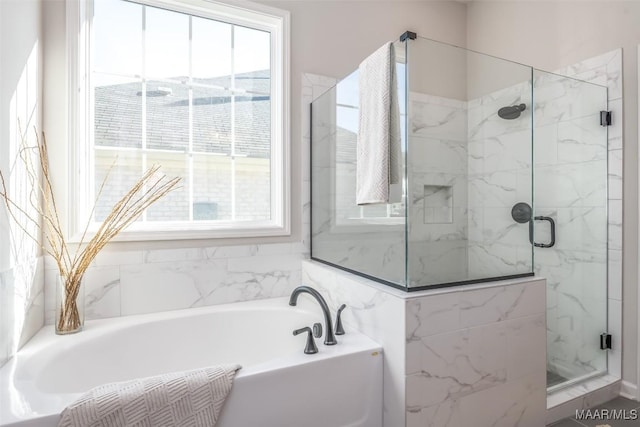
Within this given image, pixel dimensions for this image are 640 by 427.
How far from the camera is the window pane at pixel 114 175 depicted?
6.48ft

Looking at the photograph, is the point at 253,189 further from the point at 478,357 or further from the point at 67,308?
the point at 478,357

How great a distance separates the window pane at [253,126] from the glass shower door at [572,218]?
5.36ft

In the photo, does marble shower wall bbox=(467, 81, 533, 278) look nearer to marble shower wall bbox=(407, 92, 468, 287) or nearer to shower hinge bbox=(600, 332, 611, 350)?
marble shower wall bbox=(407, 92, 468, 287)

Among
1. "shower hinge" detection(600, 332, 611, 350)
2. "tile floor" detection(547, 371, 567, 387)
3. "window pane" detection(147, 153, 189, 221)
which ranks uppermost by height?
"window pane" detection(147, 153, 189, 221)

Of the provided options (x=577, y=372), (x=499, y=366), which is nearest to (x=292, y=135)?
(x=499, y=366)

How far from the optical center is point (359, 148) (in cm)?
180

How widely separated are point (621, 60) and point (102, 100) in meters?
2.84

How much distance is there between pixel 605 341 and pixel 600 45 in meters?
1.69

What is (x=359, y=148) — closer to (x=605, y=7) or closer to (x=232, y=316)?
(x=232, y=316)

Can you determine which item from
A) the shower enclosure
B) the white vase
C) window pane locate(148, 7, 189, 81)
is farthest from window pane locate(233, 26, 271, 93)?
the white vase

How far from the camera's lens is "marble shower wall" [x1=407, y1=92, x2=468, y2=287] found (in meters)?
1.79

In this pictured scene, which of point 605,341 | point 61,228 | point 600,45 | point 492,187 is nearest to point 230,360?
point 61,228

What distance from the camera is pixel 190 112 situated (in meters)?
2.16

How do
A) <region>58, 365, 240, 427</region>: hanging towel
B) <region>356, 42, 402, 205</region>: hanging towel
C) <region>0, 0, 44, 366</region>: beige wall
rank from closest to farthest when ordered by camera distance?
<region>58, 365, 240, 427</region>: hanging towel → <region>0, 0, 44, 366</region>: beige wall → <region>356, 42, 402, 205</region>: hanging towel
